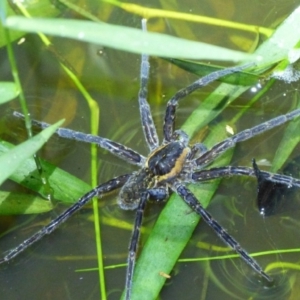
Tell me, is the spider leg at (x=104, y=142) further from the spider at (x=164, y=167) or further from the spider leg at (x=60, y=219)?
the spider leg at (x=60, y=219)

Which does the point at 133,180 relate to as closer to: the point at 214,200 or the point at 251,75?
the point at 214,200

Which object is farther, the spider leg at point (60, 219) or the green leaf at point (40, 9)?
the green leaf at point (40, 9)

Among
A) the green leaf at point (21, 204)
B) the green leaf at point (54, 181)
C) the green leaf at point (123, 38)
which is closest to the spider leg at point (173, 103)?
the green leaf at point (54, 181)

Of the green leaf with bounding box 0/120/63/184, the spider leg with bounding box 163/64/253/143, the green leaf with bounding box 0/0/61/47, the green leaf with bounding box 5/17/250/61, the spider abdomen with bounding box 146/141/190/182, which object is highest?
the green leaf with bounding box 0/0/61/47

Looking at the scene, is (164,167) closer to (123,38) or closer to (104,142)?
(104,142)

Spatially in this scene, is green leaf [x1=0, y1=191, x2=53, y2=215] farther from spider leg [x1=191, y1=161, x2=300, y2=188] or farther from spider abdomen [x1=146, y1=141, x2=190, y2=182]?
spider leg [x1=191, y1=161, x2=300, y2=188]

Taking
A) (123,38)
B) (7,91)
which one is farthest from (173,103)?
(123,38)

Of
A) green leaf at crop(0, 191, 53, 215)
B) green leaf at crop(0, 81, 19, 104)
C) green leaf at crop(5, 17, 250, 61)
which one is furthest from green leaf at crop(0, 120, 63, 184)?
green leaf at crop(0, 191, 53, 215)
